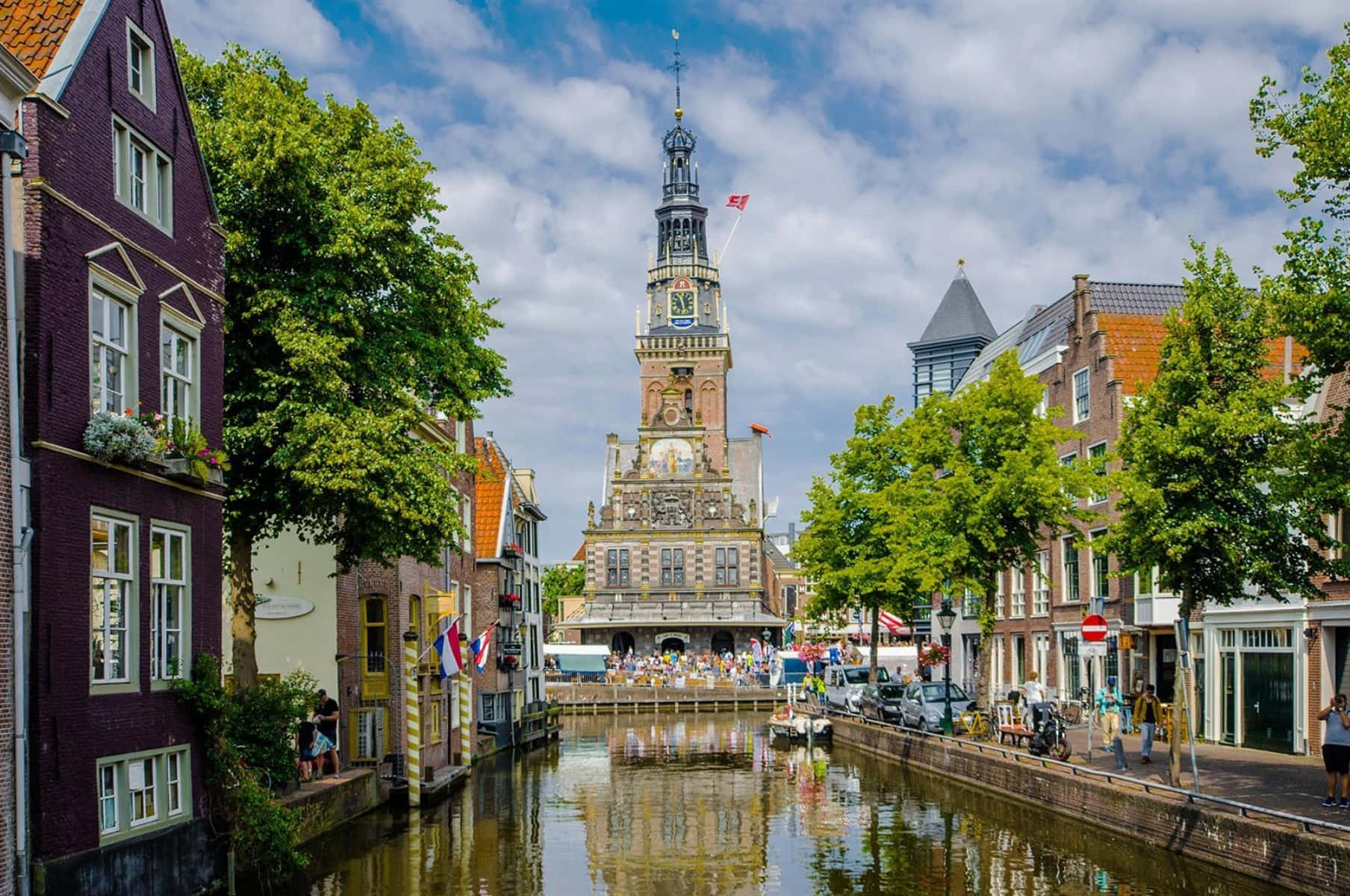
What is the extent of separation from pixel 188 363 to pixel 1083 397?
3342 cm

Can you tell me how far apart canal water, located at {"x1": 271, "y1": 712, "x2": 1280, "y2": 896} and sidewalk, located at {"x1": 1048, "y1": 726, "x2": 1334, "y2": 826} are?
215 cm

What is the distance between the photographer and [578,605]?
13325cm

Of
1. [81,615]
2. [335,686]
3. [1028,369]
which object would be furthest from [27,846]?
[1028,369]

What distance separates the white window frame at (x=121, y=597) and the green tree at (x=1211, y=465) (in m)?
16.3

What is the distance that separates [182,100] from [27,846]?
1080 cm

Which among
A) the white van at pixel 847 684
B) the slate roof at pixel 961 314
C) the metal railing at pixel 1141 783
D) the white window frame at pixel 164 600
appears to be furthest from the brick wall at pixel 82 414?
the slate roof at pixel 961 314

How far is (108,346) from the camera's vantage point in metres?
17.6

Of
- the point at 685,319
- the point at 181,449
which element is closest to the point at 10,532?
the point at 181,449

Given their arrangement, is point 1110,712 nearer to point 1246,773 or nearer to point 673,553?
point 1246,773

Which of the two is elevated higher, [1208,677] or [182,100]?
[182,100]

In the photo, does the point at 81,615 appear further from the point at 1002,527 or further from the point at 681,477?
the point at 681,477

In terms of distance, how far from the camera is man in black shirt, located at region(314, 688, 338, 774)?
28.8 meters

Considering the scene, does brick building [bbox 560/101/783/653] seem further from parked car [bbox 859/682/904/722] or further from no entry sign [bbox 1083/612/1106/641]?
no entry sign [bbox 1083/612/1106/641]

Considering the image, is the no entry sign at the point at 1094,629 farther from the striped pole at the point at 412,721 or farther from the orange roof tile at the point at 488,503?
the orange roof tile at the point at 488,503
